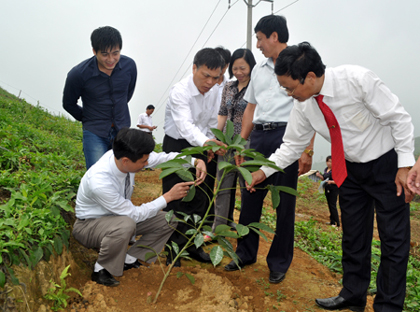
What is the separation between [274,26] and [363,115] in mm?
1047

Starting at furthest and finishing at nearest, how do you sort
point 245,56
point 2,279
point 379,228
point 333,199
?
point 333,199
point 245,56
point 379,228
point 2,279

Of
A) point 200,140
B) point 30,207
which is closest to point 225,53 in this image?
point 200,140

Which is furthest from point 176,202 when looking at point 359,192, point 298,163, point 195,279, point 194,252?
point 359,192

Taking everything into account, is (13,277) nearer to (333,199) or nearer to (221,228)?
(221,228)

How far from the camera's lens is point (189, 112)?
2764 millimetres

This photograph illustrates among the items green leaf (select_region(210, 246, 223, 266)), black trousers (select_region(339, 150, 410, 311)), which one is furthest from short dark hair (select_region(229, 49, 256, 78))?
green leaf (select_region(210, 246, 223, 266))

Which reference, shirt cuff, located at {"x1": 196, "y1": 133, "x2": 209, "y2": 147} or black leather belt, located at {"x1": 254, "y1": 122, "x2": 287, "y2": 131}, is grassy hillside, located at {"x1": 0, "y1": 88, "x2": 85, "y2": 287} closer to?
shirt cuff, located at {"x1": 196, "y1": 133, "x2": 209, "y2": 147}

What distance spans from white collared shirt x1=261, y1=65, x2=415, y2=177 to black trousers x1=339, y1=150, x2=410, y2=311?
3.9 inches

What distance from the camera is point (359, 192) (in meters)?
2.19

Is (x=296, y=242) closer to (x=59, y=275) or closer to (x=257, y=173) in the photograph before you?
(x=257, y=173)

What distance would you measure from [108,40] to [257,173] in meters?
1.58

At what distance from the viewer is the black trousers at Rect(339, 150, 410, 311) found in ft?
6.59

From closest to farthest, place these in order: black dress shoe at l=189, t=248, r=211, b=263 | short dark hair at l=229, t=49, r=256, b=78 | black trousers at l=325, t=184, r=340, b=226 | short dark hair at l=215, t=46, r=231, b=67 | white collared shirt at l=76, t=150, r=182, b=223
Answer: white collared shirt at l=76, t=150, r=182, b=223 < black dress shoe at l=189, t=248, r=211, b=263 < short dark hair at l=229, t=49, r=256, b=78 < short dark hair at l=215, t=46, r=231, b=67 < black trousers at l=325, t=184, r=340, b=226

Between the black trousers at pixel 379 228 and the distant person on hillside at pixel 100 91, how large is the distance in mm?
1965
